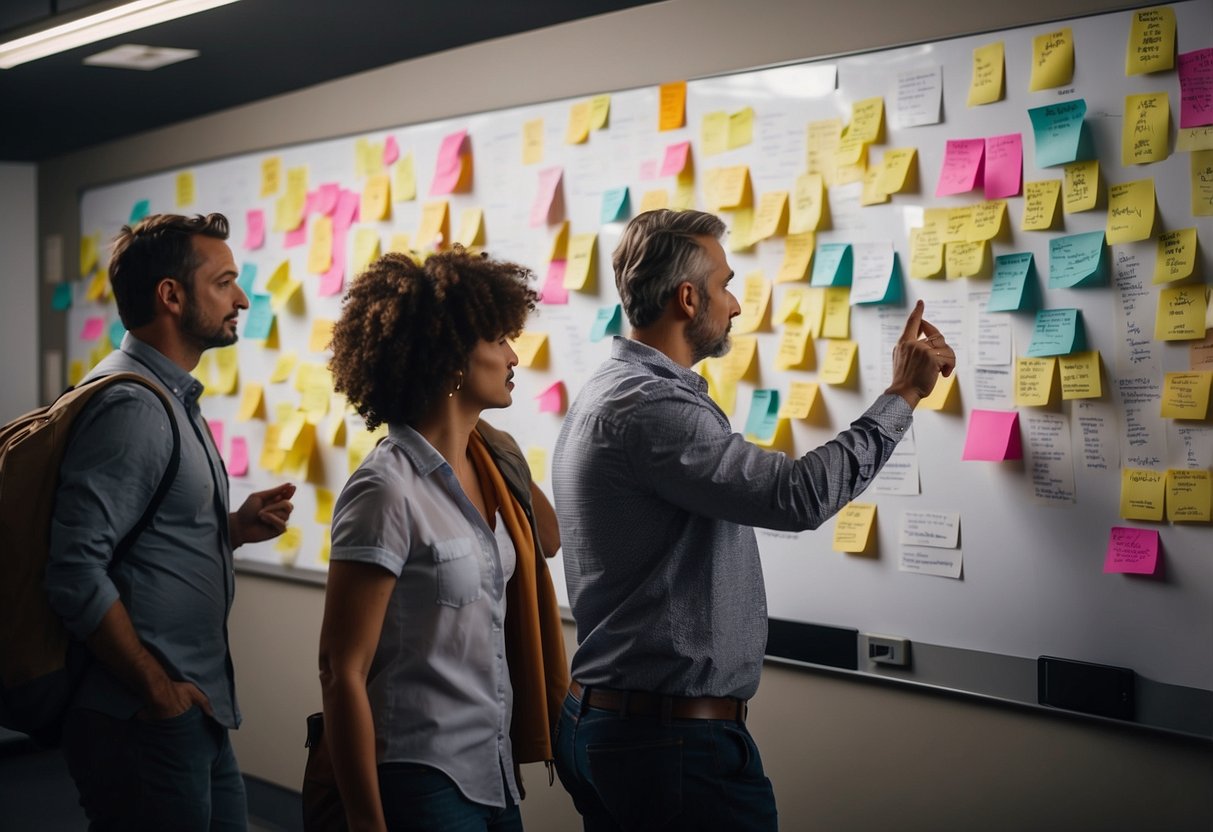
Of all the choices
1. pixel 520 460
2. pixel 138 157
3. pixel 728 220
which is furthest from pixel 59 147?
pixel 520 460

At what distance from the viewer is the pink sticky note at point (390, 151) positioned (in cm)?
350

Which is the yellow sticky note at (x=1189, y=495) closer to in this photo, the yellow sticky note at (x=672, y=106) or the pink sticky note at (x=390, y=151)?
the yellow sticky note at (x=672, y=106)

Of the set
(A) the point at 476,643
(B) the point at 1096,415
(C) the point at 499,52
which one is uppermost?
(C) the point at 499,52

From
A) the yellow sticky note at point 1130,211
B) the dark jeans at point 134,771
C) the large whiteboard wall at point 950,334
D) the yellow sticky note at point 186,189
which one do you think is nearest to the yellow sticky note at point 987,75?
the large whiteboard wall at point 950,334

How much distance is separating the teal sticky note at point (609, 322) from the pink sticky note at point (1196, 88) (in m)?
1.37

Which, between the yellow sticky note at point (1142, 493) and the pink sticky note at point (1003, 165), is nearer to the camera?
the yellow sticky note at point (1142, 493)

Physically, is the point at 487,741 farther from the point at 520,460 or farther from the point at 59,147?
the point at 59,147

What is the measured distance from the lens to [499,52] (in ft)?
10.6

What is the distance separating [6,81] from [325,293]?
1379 millimetres

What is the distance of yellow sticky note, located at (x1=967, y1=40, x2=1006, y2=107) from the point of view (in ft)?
7.22

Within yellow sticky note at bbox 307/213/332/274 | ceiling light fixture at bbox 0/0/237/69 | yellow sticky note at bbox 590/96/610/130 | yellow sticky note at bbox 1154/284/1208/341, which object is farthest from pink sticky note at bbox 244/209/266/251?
yellow sticky note at bbox 1154/284/1208/341

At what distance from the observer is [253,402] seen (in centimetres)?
401

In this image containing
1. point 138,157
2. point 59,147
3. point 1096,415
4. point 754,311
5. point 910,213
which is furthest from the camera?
point 59,147

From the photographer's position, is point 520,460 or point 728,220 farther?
point 728,220
